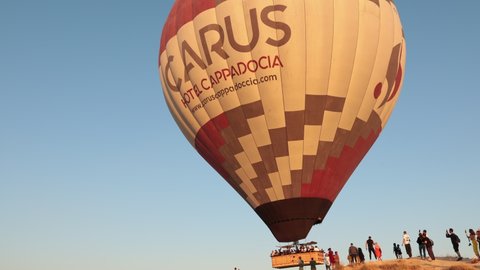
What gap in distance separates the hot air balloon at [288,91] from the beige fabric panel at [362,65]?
39 mm

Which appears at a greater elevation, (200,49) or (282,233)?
(200,49)

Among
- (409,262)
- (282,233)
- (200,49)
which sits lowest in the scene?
(409,262)

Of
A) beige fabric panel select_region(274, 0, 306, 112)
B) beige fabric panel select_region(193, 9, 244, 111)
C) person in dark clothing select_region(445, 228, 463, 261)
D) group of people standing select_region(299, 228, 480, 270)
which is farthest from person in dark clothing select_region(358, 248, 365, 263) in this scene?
beige fabric panel select_region(193, 9, 244, 111)

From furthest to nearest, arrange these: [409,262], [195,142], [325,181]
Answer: [195,142] → [325,181] → [409,262]

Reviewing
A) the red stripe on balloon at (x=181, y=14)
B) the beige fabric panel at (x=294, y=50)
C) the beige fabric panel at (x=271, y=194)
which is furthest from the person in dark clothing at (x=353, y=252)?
the red stripe on balloon at (x=181, y=14)

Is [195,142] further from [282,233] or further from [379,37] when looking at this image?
[379,37]

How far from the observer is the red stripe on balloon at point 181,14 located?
20481mm

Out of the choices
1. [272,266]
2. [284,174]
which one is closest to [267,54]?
[284,174]

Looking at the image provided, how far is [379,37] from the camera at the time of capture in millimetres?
20234

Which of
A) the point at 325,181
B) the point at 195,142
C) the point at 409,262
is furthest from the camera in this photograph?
the point at 195,142

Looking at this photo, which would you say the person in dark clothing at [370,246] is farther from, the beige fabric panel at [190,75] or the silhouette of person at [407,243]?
the beige fabric panel at [190,75]

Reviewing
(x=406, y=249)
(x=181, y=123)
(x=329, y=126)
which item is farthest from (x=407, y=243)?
(x=181, y=123)

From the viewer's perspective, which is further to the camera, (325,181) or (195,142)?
(195,142)

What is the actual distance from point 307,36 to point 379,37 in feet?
10.9
